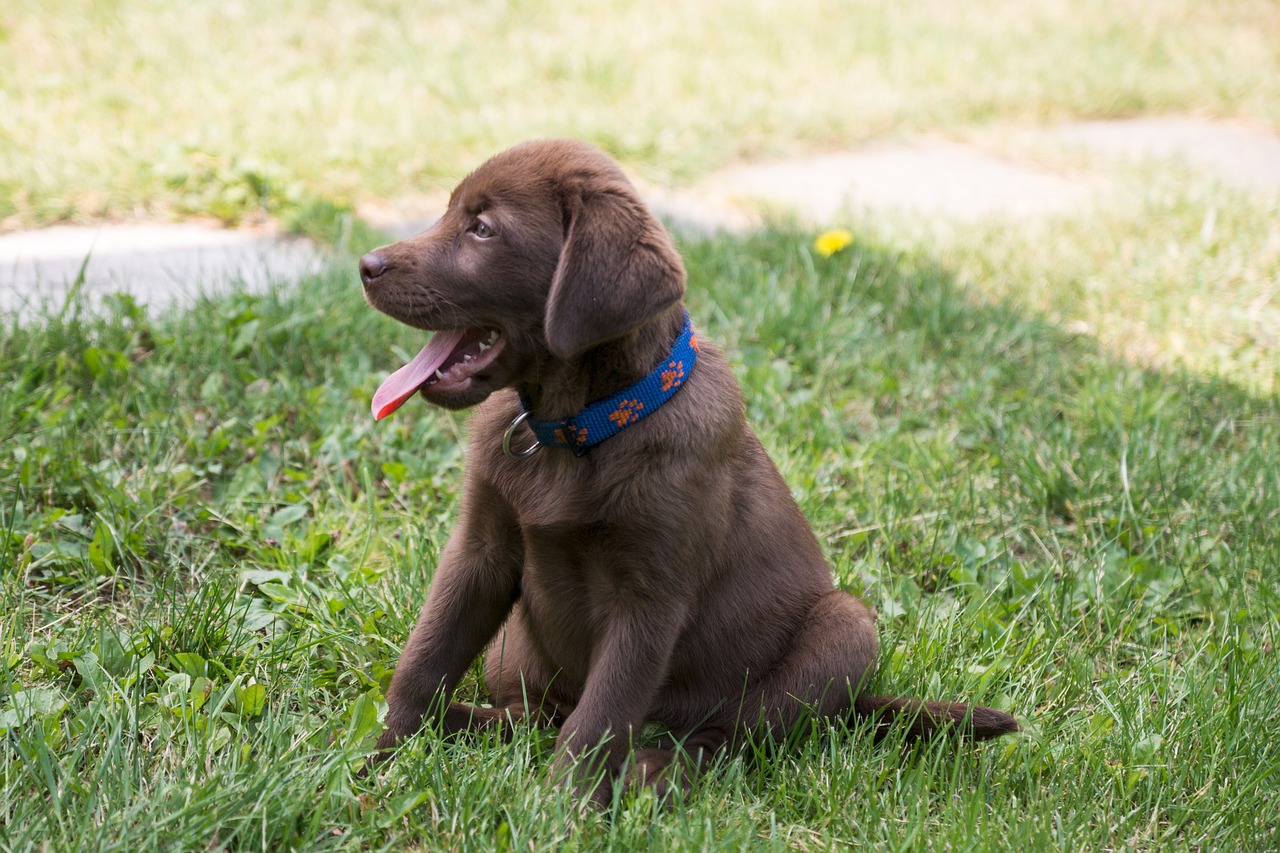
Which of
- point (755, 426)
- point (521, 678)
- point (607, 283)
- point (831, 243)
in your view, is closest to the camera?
point (607, 283)

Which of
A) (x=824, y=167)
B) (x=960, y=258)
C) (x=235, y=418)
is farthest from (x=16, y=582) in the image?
(x=824, y=167)

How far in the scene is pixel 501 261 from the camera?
2.28 meters

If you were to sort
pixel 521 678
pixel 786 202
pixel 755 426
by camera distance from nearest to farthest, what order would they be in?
pixel 521 678
pixel 755 426
pixel 786 202

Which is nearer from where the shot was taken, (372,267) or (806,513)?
(372,267)

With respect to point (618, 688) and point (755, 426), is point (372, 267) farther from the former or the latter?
point (755, 426)

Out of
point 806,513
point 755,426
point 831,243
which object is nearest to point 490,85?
point 831,243

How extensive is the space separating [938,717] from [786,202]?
371 centimetres

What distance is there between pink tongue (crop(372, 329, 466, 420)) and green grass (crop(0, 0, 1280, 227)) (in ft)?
8.57

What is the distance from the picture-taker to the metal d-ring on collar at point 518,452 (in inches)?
90.7

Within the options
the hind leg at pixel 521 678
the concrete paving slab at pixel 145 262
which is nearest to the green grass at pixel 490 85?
the concrete paving slab at pixel 145 262

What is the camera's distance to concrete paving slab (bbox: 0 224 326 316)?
3.88 m

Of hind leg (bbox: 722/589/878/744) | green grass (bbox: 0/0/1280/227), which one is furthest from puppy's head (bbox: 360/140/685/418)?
green grass (bbox: 0/0/1280/227)

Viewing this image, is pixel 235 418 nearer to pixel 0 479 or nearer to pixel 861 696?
pixel 0 479

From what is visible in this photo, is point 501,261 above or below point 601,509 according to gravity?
above
